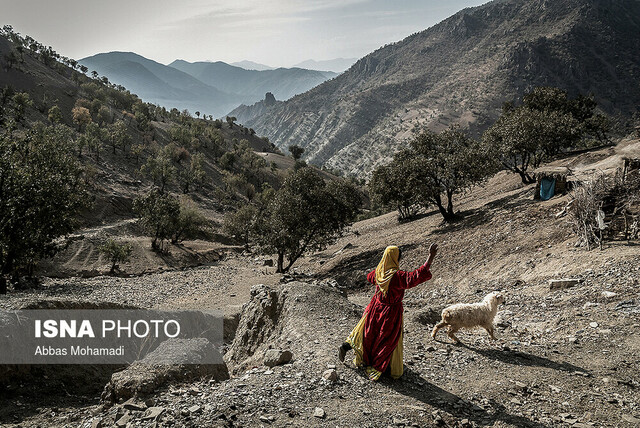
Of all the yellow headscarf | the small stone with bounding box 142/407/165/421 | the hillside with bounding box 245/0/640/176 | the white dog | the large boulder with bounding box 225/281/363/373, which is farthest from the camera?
the hillside with bounding box 245/0/640/176

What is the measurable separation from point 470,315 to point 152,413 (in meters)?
6.42

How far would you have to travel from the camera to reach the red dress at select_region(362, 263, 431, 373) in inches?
269

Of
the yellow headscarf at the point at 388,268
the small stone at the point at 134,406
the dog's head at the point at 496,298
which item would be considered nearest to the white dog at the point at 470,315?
the dog's head at the point at 496,298

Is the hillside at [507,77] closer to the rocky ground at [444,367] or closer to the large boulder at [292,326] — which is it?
the rocky ground at [444,367]

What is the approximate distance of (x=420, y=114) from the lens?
502ft

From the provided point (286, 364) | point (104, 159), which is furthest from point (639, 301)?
point (104, 159)

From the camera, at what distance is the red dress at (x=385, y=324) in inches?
269

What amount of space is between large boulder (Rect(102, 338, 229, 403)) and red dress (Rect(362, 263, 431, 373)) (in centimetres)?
345

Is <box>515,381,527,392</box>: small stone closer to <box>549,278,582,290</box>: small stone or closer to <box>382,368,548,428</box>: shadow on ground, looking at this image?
<box>382,368,548,428</box>: shadow on ground

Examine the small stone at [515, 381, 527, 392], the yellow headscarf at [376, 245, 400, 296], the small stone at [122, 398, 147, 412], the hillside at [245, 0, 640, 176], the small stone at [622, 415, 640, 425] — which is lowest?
the small stone at [622, 415, 640, 425]

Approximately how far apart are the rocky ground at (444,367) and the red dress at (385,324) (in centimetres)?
38

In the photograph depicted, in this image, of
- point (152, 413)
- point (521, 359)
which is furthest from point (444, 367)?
point (152, 413)

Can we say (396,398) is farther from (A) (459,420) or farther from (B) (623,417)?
(B) (623,417)

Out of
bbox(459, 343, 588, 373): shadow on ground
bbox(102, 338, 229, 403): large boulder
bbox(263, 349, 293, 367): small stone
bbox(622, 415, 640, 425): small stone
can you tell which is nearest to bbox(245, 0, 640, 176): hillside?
bbox(459, 343, 588, 373): shadow on ground
